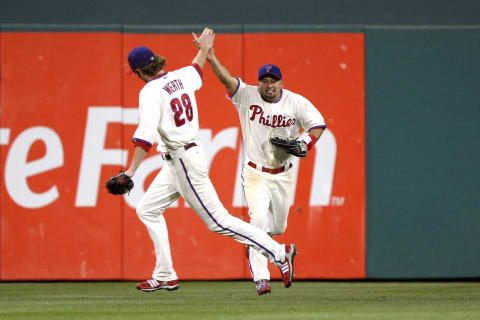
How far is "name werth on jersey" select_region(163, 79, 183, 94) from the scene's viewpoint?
7445mm

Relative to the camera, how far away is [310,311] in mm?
6848

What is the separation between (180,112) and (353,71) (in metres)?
3.30

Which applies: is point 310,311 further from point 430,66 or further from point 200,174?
point 430,66

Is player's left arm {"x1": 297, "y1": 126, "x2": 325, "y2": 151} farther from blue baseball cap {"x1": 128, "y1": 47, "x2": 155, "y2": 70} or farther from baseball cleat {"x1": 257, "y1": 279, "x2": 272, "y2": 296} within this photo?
blue baseball cap {"x1": 128, "y1": 47, "x2": 155, "y2": 70}

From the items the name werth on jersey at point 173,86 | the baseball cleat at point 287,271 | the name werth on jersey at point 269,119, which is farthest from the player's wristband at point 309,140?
the name werth on jersey at point 173,86

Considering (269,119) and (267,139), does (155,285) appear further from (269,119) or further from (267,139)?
(269,119)

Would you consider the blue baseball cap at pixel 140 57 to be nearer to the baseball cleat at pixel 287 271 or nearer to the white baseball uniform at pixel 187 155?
the white baseball uniform at pixel 187 155

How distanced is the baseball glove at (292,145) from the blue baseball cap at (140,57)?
1274 millimetres

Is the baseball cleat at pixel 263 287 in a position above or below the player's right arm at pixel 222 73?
below

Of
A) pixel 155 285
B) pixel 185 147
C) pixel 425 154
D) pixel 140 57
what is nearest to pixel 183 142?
pixel 185 147

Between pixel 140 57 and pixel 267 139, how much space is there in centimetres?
137

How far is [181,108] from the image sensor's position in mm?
7480

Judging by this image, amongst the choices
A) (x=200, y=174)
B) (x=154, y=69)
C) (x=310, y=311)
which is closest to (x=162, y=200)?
(x=200, y=174)

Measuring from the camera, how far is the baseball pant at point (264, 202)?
8031 mm
